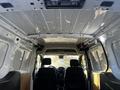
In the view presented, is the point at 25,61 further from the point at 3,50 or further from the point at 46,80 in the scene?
the point at 3,50

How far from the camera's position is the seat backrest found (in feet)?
13.5

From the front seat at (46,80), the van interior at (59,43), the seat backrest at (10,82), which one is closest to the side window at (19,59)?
the van interior at (59,43)

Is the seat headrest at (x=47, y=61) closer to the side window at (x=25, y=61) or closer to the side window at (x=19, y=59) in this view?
the side window at (x=25, y=61)

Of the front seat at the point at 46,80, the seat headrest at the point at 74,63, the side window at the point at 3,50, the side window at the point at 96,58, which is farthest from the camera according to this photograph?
the seat headrest at the point at 74,63

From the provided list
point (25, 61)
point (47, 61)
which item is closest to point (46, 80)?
point (47, 61)

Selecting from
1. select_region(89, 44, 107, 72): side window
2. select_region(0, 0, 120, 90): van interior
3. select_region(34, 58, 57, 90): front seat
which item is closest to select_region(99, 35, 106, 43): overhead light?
select_region(0, 0, 120, 90): van interior

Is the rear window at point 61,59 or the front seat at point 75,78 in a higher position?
the rear window at point 61,59

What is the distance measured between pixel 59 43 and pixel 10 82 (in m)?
2.67

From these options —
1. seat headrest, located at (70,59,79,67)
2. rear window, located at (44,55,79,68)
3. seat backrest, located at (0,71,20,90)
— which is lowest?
seat backrest, located at (0,71,20,90)

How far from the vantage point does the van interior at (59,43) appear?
93.0 inches

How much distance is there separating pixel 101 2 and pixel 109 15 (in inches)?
42.7

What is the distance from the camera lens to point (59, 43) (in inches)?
269

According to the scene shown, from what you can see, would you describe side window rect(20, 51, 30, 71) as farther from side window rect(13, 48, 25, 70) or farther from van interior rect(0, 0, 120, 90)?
side window rect(13, 48, 25, 70)

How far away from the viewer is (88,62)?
22.2 feet
